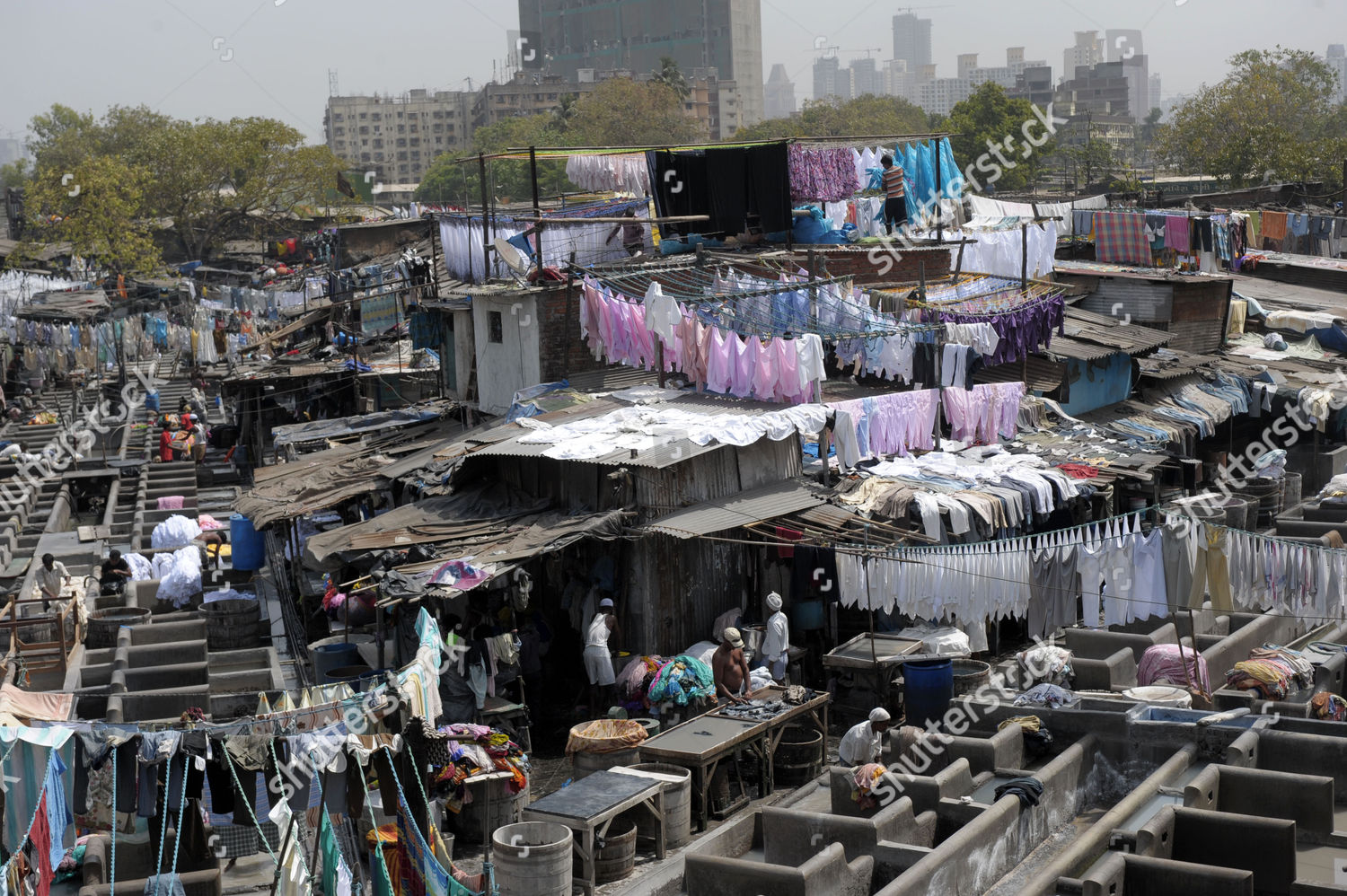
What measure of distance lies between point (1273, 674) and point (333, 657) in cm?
944

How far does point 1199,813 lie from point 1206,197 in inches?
1221

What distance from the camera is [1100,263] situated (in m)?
28.6

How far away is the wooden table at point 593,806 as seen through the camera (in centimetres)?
1069

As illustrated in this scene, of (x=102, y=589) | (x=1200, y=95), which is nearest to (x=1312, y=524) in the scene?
(x=102, y=589)

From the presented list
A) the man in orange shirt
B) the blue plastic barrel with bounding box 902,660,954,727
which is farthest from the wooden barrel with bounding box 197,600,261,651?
the man in orange shirt

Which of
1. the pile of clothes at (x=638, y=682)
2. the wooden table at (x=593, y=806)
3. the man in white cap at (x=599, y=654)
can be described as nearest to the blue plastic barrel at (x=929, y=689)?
the pile of clothes at (x=638, y=682)

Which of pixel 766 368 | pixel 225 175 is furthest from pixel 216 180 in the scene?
pixel 766 368

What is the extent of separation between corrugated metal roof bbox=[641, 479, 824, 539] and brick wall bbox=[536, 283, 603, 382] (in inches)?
173

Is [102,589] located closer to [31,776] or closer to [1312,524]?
[31,776]

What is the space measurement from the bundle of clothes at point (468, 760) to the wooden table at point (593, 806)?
504mm

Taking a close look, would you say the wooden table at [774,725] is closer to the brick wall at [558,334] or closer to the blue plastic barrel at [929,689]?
the blue plastic barrel at [929,689]

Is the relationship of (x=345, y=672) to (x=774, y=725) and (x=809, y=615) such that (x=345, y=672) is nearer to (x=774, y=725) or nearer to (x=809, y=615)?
(x=774, y=725)

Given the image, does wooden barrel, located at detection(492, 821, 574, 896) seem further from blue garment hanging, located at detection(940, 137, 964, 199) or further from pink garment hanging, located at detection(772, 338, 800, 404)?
blue garment hanging, located at detection(940, 137, 964, 199)

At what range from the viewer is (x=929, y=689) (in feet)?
44.2
